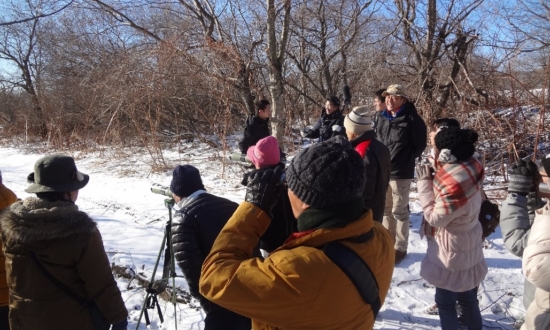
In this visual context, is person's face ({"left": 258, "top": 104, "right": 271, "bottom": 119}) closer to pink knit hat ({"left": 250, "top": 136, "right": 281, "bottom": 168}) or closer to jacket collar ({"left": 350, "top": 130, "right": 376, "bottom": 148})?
jacket collar ({"left": 350, "top": 130, "right": 376, "bottom": 148})

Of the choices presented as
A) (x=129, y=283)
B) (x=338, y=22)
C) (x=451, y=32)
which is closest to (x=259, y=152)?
(x=129, y=283)

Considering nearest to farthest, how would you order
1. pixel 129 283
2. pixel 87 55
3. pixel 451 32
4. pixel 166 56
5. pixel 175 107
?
pixel 129 283 < pixel 451 32 < pixel 166 56 < pixel 175 107 < pixel 87 55

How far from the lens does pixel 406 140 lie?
3.97 meters

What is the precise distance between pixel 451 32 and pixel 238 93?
4963mm

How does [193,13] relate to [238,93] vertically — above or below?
above

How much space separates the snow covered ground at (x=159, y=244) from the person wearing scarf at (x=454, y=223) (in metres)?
0.59

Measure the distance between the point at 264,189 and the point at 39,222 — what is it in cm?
121

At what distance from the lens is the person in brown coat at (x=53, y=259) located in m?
1.87

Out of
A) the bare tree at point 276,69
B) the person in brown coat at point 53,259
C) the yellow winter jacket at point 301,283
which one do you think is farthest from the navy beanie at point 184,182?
the bare tree at point 276,69

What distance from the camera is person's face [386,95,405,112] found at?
4.01 m

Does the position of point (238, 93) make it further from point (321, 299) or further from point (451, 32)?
point (321, 299)

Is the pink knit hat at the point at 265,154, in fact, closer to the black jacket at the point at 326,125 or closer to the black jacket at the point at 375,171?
the black jacket at the point at 375,171

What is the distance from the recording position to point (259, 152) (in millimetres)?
1935

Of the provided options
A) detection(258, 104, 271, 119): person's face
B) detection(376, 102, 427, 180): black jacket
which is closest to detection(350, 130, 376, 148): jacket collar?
detection(376, 102, 427, 180): black jacket
